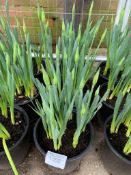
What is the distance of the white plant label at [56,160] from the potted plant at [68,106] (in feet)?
0.08

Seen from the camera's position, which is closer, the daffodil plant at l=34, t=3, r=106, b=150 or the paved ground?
A: the daffodil plant at l=34, t=3, r=106, b=150

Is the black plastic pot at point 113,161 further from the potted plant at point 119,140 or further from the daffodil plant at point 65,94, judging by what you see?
the daffodil plant at point 65,94

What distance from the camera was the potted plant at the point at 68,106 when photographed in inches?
31.3

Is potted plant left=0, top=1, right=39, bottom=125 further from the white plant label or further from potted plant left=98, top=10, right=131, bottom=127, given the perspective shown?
potted plant left=98, top=10, right=131, bottom=127

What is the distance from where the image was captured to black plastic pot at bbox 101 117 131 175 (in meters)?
0.93

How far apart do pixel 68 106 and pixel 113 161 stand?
340 mm

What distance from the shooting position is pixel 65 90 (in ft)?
2.75

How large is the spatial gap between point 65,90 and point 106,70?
460 mm

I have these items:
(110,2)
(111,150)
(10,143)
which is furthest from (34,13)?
(111,150)

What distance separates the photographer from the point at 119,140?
3.26 ft

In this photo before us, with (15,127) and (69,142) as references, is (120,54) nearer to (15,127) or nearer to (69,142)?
(69,142)

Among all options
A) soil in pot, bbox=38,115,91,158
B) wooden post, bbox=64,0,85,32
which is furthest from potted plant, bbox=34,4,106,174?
wooden post, bbox=64,0,85,32

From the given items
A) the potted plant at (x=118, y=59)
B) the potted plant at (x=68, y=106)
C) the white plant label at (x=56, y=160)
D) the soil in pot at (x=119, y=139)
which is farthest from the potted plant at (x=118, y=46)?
the white plant label at (x=56, y=160)

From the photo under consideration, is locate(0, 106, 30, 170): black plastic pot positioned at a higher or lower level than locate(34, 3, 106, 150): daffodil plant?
lower
